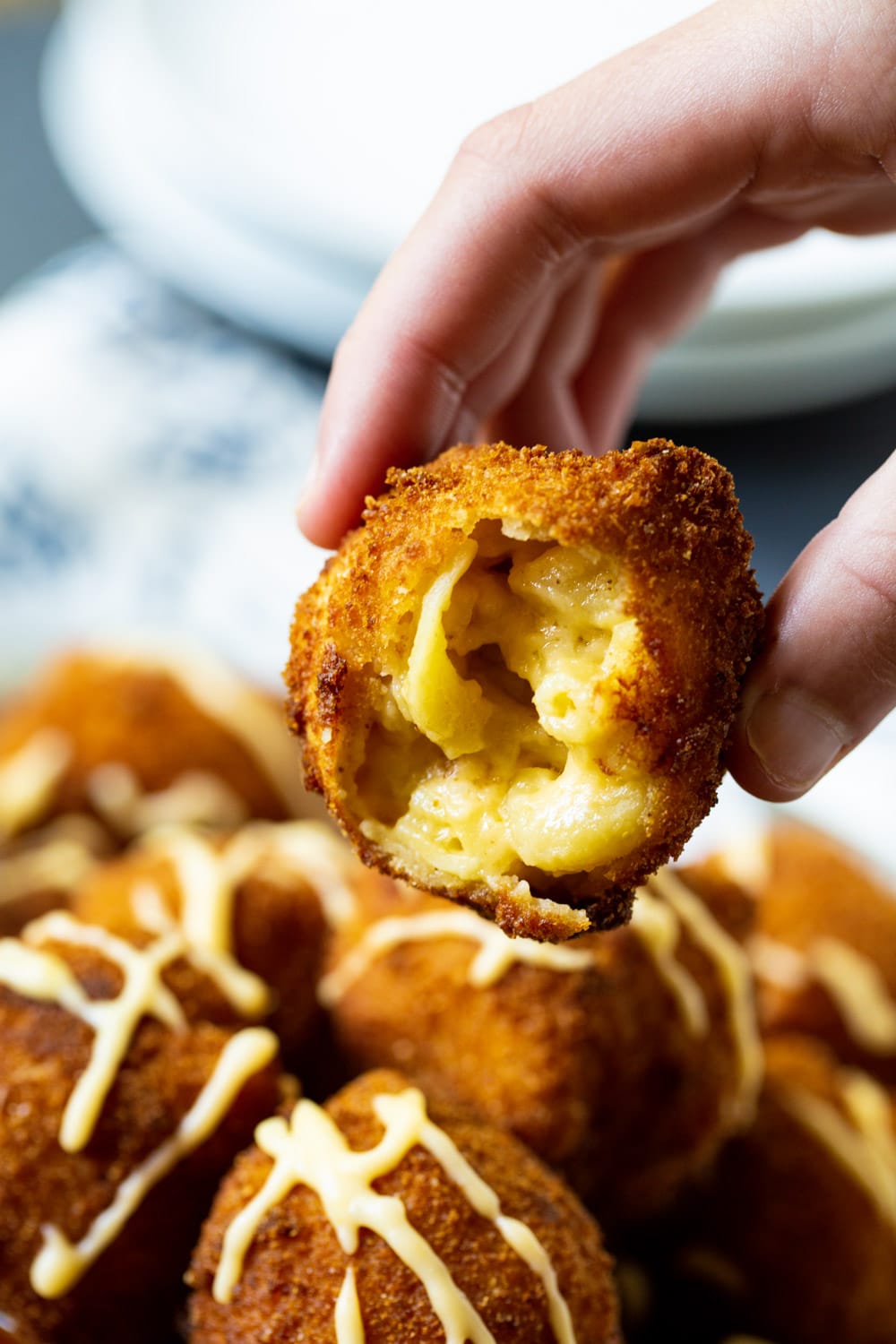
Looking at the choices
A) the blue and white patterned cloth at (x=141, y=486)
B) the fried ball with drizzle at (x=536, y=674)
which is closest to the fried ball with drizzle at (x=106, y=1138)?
the fried ball with drizzle at (x=536, y=674)

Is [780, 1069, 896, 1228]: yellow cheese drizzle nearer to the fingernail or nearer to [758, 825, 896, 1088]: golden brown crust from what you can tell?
[758, 825, 896, 1088]: golden brown crust

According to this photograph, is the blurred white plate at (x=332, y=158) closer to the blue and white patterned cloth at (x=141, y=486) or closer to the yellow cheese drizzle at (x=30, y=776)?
the blue and white patterned cloth at (x=141, y=486)

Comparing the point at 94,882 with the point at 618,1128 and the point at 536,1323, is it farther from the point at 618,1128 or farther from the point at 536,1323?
the point at 536,1323

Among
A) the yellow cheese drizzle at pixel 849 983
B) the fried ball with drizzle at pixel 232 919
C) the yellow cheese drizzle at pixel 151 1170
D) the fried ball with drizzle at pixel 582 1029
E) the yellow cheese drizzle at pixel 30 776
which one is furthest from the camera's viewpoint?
the yellow cheese drizzle at pixel 30 776

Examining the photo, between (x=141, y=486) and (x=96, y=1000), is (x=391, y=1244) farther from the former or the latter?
(x=141, y=486)

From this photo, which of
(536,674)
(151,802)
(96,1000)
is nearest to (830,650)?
(536,674)

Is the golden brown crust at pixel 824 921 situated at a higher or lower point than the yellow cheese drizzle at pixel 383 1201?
lower

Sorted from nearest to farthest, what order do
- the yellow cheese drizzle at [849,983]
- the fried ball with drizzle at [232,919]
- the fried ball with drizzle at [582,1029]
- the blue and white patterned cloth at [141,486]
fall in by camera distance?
the fried ball with drizzle at [582,1029], the fried ball with drizzle at [232,919], the yellow cheese drizzle at [849,983], the blue and white patterned cloth at [141,486]

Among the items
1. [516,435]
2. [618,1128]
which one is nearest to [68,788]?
[516,435]
